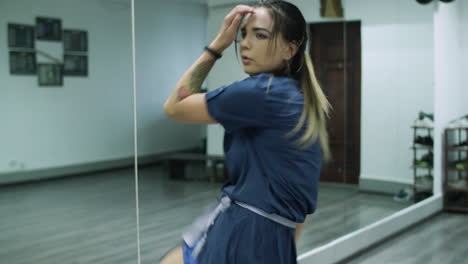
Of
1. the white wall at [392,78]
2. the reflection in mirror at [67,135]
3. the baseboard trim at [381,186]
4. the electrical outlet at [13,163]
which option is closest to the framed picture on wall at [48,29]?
the reflection in mirror at [67,135]

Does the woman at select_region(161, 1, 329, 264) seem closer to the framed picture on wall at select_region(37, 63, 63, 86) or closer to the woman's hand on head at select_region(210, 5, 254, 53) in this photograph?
the woman's hand on head at select_region(210, 5, 254, 53)

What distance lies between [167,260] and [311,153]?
45cm

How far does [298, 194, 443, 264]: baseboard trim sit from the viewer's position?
3.77 metres

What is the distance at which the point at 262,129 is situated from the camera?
4.07 feet

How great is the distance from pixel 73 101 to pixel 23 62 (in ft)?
0.88

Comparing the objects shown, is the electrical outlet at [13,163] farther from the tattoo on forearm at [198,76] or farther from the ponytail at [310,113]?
the ponytail at [310,113]

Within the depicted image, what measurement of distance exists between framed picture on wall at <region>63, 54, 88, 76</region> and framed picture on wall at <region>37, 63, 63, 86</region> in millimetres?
32

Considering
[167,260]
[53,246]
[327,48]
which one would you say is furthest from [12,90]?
[327,48]

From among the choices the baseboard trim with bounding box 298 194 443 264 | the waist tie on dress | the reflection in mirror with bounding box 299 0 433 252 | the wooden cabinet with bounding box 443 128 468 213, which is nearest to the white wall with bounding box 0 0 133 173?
the waist tie on dress

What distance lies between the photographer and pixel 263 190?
1.26m

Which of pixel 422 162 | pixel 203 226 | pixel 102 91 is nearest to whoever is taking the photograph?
pixel 203 226

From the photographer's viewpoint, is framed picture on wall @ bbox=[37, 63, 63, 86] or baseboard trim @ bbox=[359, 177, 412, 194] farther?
baseboard trim @ bbox=[359, 177, 412, 194]

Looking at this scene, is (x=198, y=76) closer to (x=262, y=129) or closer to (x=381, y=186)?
(x=262, y=129)

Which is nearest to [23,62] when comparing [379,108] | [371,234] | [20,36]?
[20,36]
